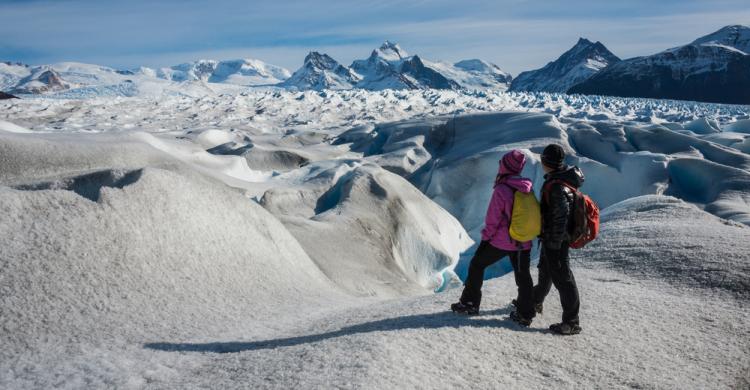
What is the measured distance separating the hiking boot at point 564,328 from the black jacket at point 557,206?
55 cm

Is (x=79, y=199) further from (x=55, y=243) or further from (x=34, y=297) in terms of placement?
(x=34, y=297)

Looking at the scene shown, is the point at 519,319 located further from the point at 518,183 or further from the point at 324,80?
the point at 324,80

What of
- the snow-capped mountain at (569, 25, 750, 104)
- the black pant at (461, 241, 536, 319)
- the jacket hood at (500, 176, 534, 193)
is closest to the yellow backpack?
the jacket hood at (500, 176, 534, 193)

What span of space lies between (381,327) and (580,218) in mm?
1507

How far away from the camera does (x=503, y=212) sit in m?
3.42

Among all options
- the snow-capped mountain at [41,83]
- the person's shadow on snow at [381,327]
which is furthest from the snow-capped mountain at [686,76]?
the snow-capped mountain at [41,83]

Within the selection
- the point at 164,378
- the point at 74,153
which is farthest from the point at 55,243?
the point at 74,153

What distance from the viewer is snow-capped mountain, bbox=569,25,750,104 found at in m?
84.1

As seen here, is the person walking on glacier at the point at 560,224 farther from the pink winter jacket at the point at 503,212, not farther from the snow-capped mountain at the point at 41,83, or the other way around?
the snow-capped mountain at the point at 41,83

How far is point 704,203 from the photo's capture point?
13203 mm

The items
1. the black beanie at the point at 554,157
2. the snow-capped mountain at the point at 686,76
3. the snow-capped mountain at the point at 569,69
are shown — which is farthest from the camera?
the snow-capped mountain at the point at 569,69

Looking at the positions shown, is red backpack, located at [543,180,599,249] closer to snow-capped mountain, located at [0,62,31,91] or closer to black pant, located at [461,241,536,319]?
black pant, located at [461,241,536,319]

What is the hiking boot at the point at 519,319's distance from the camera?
3490 mm

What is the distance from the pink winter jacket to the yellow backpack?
47 millimetres
